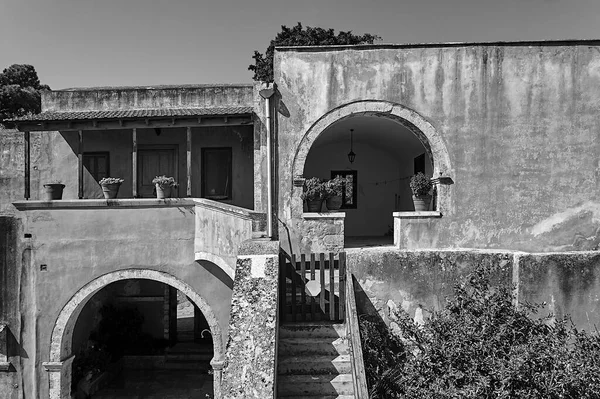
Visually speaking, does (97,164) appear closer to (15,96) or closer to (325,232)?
(325,232)

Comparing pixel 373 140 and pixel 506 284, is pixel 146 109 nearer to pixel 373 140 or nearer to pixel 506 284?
pixel 373 140

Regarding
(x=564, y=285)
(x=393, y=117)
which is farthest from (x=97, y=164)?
(x=564, y=285)

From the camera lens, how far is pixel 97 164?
41.0ft

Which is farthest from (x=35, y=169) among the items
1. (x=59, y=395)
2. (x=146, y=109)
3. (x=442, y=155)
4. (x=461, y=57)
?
(x=461, y=57)

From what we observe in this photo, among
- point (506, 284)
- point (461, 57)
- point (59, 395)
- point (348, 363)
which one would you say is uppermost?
point (461, 57)

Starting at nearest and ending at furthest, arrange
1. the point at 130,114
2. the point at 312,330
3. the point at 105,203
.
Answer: the point at 312,330 → the point at 105,203 → the point at 130,114

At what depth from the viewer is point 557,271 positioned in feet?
24.1

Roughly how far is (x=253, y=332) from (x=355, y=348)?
156 cm

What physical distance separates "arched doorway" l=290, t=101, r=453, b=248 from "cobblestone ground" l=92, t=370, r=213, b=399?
6.16 meters

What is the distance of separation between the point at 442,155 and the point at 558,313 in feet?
14.1

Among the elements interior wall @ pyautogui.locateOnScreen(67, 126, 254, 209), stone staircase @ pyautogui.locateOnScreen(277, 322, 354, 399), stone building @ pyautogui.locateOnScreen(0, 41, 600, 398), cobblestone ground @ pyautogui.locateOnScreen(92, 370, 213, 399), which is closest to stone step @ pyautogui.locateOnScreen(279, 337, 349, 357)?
stone staircase @ pyautogui.locateOnScreen(277, 322, 354, 399)

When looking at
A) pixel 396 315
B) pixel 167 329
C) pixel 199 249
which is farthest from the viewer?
pixel 167 329

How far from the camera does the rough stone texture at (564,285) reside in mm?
7328

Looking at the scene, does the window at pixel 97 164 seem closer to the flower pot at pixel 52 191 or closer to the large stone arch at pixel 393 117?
the flower pot at pixel 52 191
